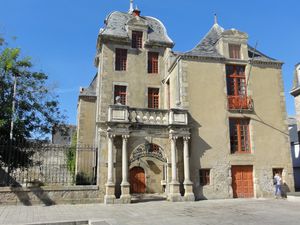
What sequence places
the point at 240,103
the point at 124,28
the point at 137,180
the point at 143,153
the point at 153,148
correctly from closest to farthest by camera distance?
the point at 143,153 → the point at 240,103 → the point at 153,148 → the point at 137,180 → the point at 124,28

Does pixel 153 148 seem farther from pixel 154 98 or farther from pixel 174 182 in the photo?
pixel 154 98

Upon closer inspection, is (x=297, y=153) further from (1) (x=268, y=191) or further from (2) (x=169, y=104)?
(2) (x=169, y=104)

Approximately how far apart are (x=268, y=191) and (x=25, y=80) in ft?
48.6

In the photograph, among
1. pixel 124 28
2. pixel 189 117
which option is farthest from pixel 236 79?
pixel 124 28

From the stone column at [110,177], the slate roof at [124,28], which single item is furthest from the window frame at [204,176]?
the slate roof at [124,28]

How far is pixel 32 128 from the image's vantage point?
16.8 m

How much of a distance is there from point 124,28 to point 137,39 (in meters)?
1.13

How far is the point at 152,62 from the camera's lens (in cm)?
1864

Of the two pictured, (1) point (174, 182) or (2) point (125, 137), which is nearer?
(2) point (125, 137)

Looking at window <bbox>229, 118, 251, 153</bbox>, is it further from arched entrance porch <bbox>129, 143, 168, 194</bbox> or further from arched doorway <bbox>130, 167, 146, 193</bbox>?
arched doorway <bbox>130, 167, 146, 193</bbox>

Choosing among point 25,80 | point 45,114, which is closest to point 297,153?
point 45,114

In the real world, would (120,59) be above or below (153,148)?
above

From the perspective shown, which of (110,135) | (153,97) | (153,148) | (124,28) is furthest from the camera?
(124,28)

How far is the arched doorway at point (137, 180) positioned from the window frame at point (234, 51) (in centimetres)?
863
